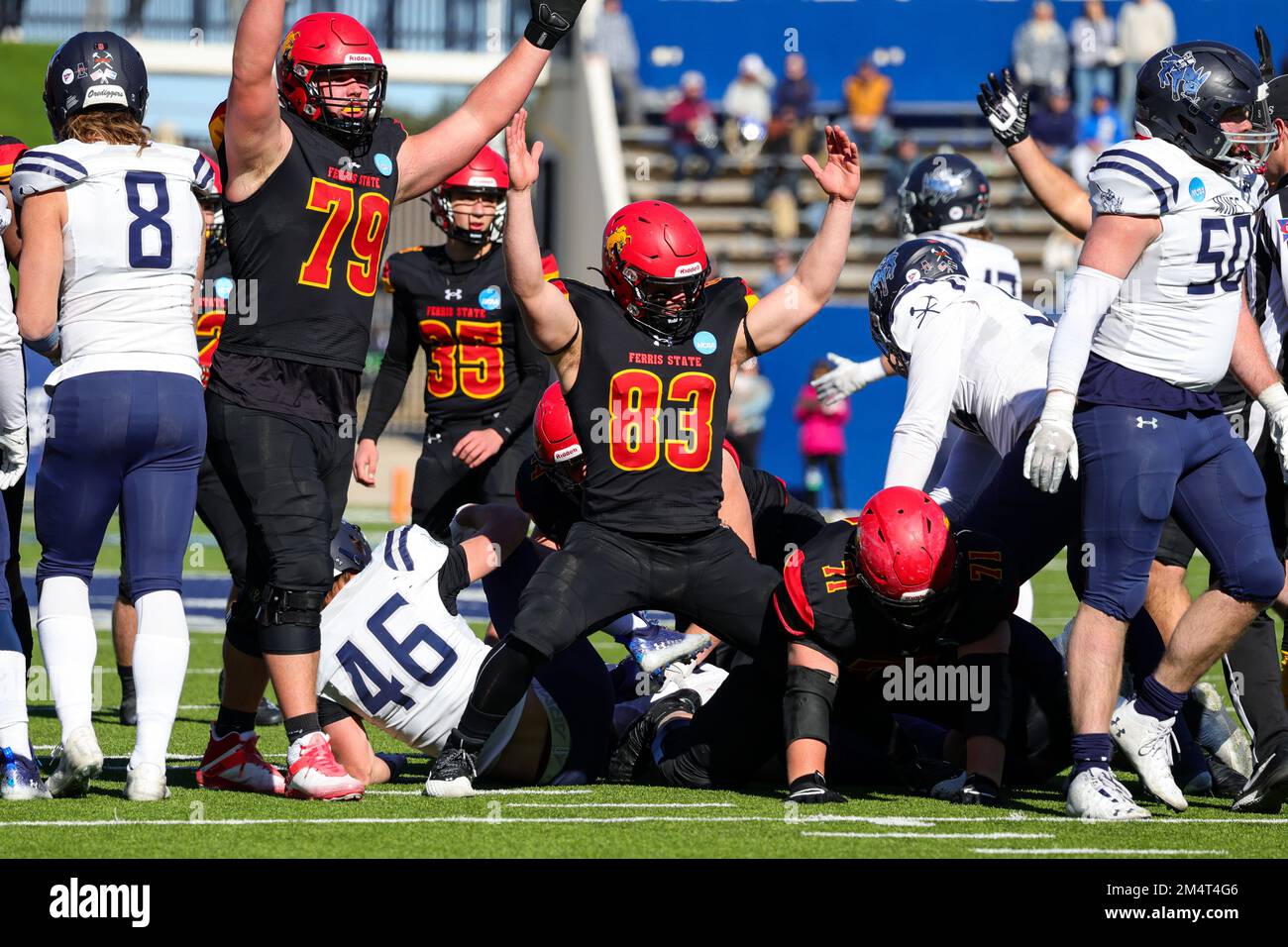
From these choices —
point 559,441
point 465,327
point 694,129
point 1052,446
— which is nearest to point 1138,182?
point 1052,446

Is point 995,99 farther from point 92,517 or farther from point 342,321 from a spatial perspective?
point 92,517

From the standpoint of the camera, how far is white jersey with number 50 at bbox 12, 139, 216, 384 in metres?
4.95

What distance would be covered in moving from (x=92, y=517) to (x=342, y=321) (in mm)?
871

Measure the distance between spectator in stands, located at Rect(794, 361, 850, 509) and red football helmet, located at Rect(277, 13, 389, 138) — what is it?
12.5 meters

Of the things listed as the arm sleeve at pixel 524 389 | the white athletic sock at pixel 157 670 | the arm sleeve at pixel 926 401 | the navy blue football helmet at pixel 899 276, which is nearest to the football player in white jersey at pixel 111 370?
the white athletic sock at pixel 157 670

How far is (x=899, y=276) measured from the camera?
6.12 m

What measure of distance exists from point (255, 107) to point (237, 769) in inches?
73.5

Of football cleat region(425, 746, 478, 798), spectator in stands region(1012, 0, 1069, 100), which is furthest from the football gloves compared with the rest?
spectator in stands region(1012, 0, 1069, 100)

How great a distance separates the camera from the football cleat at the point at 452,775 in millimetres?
5121

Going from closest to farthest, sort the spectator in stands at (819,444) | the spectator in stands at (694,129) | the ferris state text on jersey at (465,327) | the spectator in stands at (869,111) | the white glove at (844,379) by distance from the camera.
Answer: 1. the white glove at (844,379)
2. the ferris state text on jersey at (465,327)
3. the spectator in stands at (819,444)
4. the spectator in stands at (869,111)
5. the spectator in stands at (694,129)

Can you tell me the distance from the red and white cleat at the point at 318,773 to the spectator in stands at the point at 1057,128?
16.4 meters

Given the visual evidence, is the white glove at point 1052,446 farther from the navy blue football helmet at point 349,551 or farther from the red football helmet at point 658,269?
the navy blue football helmet at point 349,551

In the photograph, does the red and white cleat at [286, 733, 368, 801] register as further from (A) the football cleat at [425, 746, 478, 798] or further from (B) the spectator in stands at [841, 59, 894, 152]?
(B) the spectator in stands at [841, 59, 894, 152]
